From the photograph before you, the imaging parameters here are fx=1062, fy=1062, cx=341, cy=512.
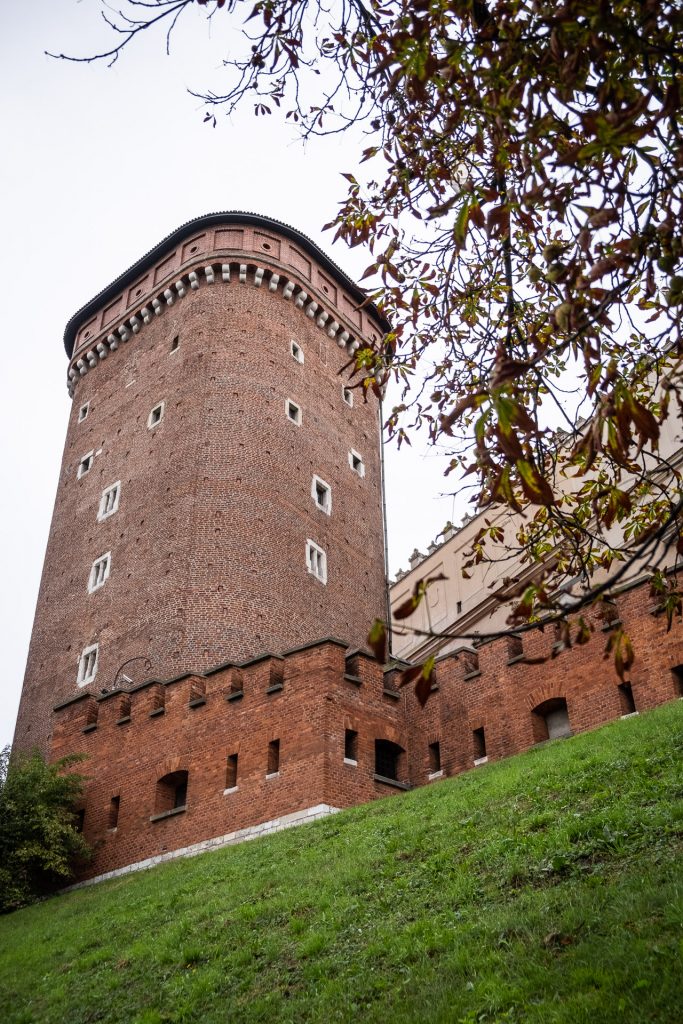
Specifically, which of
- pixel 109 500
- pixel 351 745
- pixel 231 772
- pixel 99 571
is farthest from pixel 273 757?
pixel 109 500

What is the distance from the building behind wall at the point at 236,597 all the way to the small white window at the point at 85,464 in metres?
0.08

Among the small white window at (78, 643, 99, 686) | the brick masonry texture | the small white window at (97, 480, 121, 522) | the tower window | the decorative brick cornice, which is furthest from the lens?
the decorative brick cornice

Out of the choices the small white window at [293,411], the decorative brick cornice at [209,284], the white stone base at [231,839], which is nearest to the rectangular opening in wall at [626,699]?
the white stone base at [231,839]

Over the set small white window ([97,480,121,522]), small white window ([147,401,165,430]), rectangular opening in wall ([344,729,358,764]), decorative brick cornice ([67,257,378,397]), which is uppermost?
decorative brick cornice ([67,257,378,397])

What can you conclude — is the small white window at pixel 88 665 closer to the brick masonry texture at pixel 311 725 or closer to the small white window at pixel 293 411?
the brick masonry texture at pixel 311 725

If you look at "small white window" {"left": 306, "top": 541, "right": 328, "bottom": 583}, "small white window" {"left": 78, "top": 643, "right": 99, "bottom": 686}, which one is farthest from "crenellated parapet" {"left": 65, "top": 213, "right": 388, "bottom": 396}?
"small white window" {"left": 78, "top": 643, "right": 99, "bottom": 686}

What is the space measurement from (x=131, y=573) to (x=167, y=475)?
9.60ft

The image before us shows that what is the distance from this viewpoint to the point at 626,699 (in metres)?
17.1

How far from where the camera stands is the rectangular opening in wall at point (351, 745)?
19.0 meters

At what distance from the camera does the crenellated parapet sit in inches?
1299

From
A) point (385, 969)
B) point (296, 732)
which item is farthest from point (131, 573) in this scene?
point (385, 969)

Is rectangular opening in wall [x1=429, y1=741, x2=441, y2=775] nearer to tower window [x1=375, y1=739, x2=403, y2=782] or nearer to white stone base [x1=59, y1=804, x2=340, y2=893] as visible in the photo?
tower window [x1=375, y1=739, x2=403, y2=782]

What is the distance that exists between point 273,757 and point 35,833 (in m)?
4.51

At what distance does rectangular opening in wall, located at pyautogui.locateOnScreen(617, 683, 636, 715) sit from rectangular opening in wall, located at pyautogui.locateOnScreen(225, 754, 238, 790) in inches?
275
